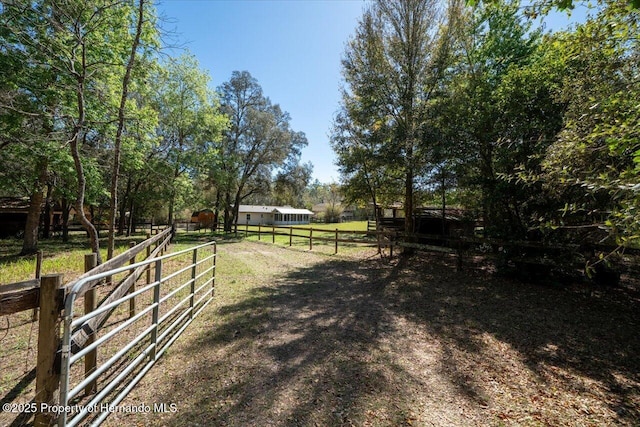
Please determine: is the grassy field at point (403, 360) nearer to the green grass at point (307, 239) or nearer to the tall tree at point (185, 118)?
the green grass at point (307, 239)

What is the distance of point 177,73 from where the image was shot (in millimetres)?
19031

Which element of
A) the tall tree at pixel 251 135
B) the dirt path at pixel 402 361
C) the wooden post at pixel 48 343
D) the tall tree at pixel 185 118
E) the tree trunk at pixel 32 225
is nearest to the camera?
the wooden post at pixel 48 343

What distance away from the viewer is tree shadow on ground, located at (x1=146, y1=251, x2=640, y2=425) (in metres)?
2.79

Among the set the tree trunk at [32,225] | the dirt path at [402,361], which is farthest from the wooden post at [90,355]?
the tree trunk at [32,225]

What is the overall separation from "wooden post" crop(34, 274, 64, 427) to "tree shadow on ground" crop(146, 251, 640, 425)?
1017mm

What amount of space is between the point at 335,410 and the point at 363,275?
6239mm

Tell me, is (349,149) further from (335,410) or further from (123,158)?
(335,410)

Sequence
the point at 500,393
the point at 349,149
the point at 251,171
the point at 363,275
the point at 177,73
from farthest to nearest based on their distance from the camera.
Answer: the point at 251,171 → the point at 177,73 → the point at 349,149 → the point at 363,275 → the point at 500,393

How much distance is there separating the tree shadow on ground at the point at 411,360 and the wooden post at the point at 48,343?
1.02 metres

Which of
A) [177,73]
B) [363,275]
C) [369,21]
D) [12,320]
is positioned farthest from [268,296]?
[177,73]

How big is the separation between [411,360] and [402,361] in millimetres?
144

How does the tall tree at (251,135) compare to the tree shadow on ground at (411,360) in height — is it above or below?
above

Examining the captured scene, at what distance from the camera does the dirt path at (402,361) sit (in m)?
2.77

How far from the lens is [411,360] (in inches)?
149
